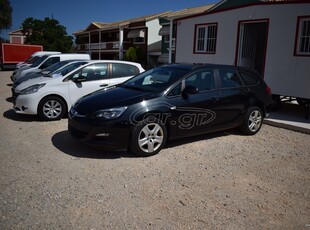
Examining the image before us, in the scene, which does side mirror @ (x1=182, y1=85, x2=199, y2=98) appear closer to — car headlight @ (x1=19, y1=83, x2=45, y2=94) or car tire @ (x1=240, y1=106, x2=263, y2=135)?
car tire @ (x1=240, y1=106, x2=263, y2=135)

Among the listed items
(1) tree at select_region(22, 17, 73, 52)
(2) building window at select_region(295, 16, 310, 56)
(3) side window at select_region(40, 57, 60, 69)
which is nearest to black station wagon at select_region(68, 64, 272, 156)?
(2) building window at select_region(295, 16, 310, 56)

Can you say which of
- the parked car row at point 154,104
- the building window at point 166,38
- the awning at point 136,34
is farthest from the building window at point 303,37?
the awning at point 136,34

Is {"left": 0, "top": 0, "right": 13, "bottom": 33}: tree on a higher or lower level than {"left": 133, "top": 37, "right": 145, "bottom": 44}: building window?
higher

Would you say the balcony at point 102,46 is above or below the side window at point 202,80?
above

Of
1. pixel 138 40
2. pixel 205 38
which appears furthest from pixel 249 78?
pixel 138 40

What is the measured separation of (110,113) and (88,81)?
3.31m

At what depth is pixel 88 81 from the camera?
315 inches

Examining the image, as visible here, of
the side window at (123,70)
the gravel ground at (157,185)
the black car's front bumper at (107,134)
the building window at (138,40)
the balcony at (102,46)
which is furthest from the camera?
the balcony at (102,46)

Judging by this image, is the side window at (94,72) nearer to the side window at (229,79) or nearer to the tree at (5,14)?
the side window at (229,79)

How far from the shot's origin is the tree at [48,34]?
46625 millimetres

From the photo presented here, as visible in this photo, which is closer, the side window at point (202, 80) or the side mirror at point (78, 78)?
the side window at point (202, 80)

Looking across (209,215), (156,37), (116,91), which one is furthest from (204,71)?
(156,37)

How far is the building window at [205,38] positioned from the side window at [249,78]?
4.95 meters

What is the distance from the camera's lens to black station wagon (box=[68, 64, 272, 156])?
498cm
